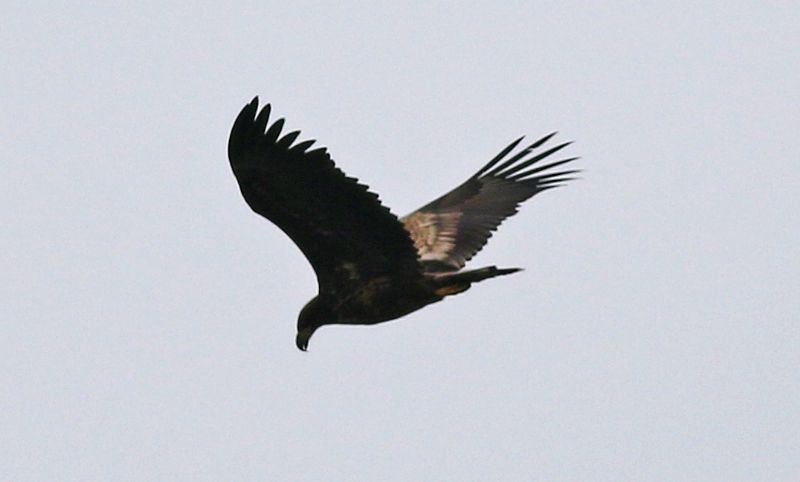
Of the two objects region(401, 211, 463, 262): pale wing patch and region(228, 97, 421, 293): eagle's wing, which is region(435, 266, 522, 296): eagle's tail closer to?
region(228, 97, 421, 293): eagle's wing

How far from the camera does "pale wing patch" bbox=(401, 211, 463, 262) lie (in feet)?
44.5

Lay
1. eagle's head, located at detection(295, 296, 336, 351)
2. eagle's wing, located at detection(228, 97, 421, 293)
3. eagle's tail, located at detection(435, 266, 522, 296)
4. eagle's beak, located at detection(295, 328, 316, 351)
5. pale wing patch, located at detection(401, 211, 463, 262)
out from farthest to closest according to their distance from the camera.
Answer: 1. pale wing patch, located at detection(401, 211, 463, 262)
2. eagle's beak, located at detection(295, 328, 316, 351)
3. eagle's head, located at detection(295, 296, 336, 351)
4. eagle's tail, located at detection(435, 266, 522, 296)
5. eagle's wing, located at detection(228, 97, 421, 293)

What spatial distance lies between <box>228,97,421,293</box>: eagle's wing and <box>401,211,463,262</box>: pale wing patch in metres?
1.03

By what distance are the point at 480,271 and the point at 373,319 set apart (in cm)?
103

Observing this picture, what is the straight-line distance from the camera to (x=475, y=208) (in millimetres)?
14336

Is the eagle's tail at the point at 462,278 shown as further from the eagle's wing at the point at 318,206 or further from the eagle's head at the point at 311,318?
the eagle's head at the point at 311,318

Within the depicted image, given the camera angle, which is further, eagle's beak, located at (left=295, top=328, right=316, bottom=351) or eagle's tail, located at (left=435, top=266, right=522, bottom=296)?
eagle's beak, located at (left=295, top=328, right=316, bottom=351)

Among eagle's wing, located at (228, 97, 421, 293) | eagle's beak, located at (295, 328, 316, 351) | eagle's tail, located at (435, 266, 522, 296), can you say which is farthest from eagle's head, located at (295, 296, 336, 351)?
eagle's tail, located at (435, 266, 522, 296)

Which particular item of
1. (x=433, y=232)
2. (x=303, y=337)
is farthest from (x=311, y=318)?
(x=433, y=232)

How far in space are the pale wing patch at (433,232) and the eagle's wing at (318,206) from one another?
3.36 ft

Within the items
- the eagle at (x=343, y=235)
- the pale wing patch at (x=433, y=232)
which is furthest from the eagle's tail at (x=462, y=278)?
the pale wing patch at (x=433, y=232)

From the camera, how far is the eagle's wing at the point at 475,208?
1370cm

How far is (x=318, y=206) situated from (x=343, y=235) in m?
0.37

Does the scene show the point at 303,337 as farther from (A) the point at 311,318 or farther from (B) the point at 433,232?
(B) the point at 433,232
